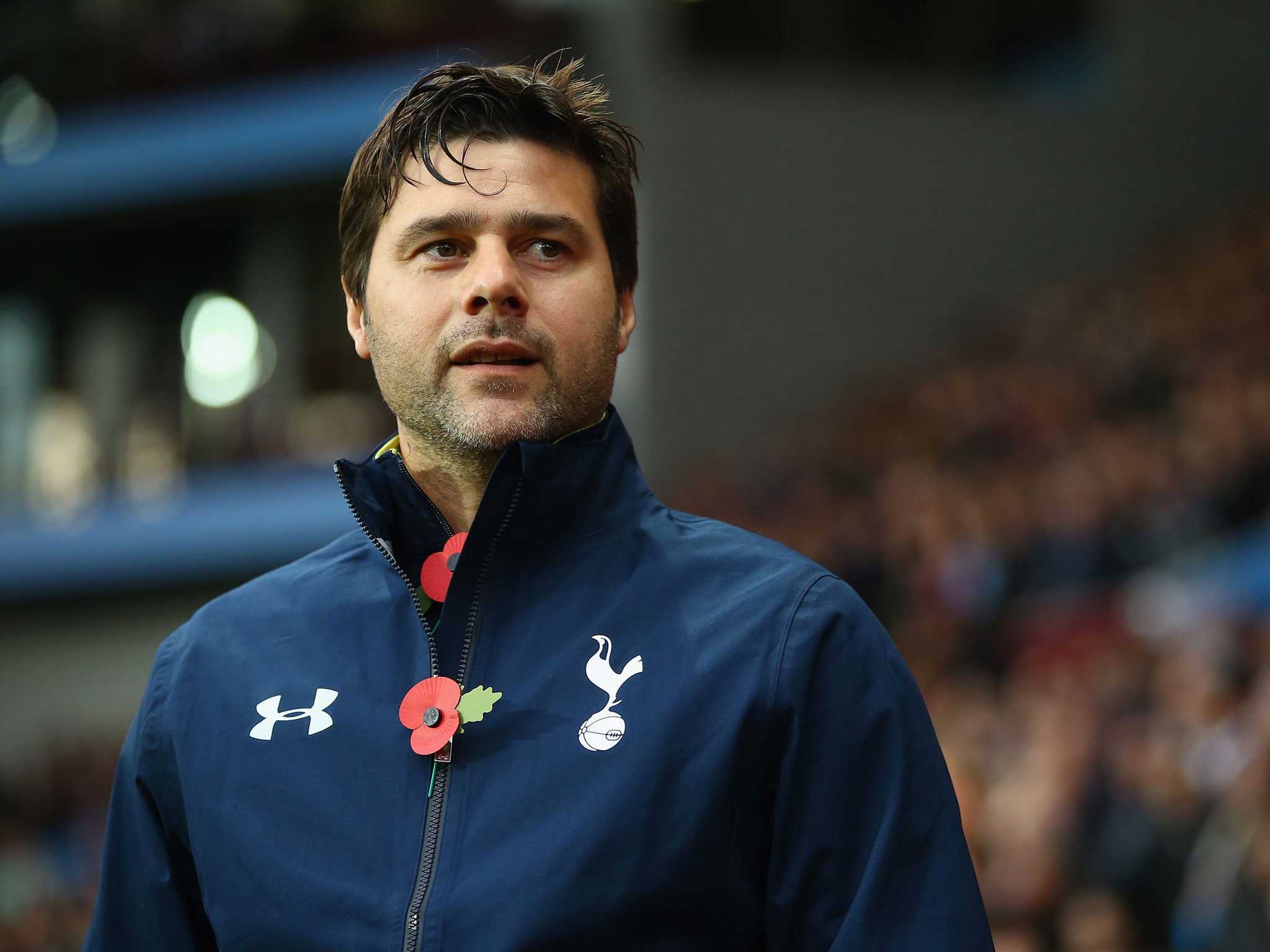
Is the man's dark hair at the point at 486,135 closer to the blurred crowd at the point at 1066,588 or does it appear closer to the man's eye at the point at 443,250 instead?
the man's eye at the point at 443,250

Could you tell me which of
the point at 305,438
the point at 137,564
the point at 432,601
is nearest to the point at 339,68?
the point at 305,438

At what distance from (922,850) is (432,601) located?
0.61 meters

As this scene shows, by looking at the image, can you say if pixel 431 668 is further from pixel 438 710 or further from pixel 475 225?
pixel 475 225

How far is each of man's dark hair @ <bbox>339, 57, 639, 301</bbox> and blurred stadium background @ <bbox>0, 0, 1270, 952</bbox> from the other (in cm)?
652

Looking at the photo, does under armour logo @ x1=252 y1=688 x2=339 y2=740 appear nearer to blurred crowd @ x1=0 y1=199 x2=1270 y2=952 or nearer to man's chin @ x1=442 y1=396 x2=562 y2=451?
man's chin @ x1=442 y1=396 x2=562 y2=451

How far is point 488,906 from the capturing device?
1493mm

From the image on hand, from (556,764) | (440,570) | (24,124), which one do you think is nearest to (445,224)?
(440,570)

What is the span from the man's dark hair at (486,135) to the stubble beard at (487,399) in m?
0.18

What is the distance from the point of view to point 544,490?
5.58ft

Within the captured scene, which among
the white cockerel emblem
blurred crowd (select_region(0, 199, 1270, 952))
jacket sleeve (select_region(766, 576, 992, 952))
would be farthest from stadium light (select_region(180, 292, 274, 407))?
jacket sleeve (select_region(766, 576, 992, 952))

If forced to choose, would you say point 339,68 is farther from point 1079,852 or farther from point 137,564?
point 1079,852

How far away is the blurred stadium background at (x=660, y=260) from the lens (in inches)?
413

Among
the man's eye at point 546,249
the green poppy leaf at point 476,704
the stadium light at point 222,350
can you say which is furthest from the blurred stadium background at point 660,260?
the green poppy leaf at point 476,704

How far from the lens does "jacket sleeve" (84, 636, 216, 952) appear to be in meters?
1.74
